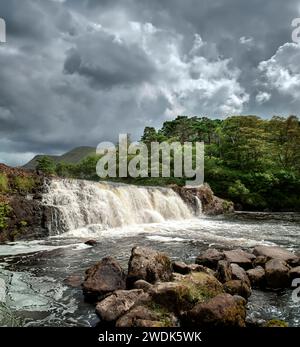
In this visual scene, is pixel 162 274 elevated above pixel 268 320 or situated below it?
above

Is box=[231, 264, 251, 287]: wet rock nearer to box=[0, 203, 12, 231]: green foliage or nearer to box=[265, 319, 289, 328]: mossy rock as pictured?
box=[265, 319, 289, 328]: mossy rock

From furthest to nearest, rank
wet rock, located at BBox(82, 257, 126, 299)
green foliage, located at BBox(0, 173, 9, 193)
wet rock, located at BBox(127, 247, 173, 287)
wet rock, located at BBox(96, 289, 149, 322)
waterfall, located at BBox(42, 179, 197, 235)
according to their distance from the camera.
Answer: waterfall, located at BBox(42, 179, 197, 235) → green foliage, located at BBox(0, 173, 9, 193) → wet rock, located at BBox(127, 247, 173, 287) → wet rock, located at BBox(82, 257, 126, 299) → wet rock, located at BBox(96, 289, 149, 322)

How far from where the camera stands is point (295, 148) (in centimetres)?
4544

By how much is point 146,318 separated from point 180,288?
104 cm

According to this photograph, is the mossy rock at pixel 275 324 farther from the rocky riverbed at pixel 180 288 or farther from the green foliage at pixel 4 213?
the green foliage at pixel 4 213

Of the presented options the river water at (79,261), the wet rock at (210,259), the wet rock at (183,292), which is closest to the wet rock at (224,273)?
the river water at (79,261)

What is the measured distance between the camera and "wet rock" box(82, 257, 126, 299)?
317 inches

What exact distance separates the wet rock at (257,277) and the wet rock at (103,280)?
3.44 m

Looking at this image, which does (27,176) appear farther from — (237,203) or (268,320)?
(237,203)

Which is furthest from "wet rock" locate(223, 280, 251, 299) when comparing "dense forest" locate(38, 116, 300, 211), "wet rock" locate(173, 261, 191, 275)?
"dense forest" locate(38, 116, 300, 211)

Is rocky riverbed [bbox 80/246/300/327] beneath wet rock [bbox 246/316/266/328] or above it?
above

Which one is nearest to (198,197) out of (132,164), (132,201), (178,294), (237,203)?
(237,203)

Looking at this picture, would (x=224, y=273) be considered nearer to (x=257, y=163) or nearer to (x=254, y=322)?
(x=254, y=322)

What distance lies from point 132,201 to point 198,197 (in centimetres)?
1008
